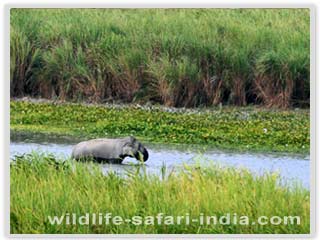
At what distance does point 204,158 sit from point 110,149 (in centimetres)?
57

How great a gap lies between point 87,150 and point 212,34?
107cm

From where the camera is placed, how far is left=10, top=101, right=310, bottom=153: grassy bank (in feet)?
56.3

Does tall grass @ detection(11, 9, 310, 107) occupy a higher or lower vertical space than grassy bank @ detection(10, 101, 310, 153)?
higher

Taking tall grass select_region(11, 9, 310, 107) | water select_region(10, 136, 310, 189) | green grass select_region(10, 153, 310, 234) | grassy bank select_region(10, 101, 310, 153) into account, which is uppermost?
tall grass select_region(11, 9, 310, 107)

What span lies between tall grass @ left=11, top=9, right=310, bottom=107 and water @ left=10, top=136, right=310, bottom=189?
328 mm

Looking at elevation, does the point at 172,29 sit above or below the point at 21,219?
above

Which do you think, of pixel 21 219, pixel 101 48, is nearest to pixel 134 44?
pixel 101 48

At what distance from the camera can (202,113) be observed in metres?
17.3

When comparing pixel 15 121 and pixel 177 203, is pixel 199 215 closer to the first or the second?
pixel 177 203

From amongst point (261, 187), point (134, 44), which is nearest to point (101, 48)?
point (134, 44)

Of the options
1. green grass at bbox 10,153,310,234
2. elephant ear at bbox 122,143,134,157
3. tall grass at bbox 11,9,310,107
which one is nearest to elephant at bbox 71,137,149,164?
elephant ear at bbox 122,143,134,157

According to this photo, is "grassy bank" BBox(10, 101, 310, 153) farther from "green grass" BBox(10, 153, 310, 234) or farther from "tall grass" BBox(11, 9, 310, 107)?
"green grass" BBox(10, 153, 310, 234)

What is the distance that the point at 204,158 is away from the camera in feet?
56.2

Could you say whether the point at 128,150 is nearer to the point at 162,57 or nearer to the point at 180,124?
the point at 180,124
